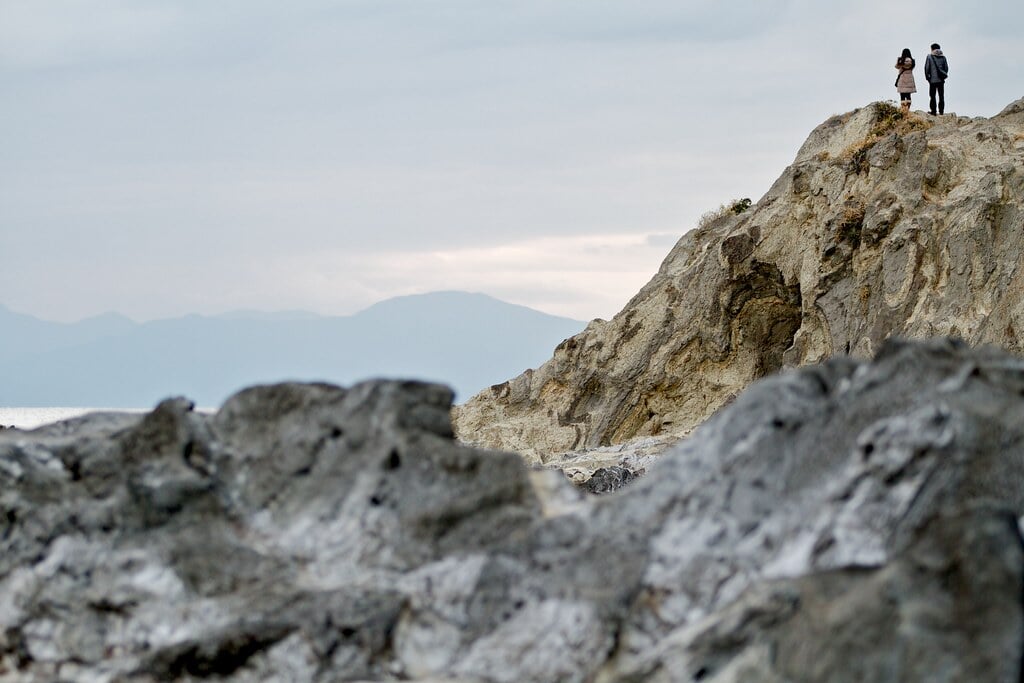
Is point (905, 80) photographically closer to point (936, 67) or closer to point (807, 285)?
point (936, 67)

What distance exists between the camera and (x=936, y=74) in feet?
140

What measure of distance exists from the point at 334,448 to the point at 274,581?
43.6 inches

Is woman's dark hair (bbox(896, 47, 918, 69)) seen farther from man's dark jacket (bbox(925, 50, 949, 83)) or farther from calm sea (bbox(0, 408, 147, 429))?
calm sea (bbox(0, 408, 147, 429))

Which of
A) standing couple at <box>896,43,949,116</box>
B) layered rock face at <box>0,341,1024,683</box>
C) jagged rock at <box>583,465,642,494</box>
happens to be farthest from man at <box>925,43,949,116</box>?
layered rock face at <box>0,341,1024,683</box>

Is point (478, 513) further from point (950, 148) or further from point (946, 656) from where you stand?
point (950, 148)

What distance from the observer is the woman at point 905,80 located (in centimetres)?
4316

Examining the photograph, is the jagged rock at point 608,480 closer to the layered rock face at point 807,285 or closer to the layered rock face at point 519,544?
the layered rock face at point 807,285

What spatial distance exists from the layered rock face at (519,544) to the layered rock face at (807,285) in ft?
81.6

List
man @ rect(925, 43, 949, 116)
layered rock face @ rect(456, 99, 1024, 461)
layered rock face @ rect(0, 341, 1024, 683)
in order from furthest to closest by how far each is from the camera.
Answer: man @ rect(925, 43, 949, 116), layered rock face @ rect(456, 99, 1024, 461), layered rock face @ rect(0, 341, 1024, 683)

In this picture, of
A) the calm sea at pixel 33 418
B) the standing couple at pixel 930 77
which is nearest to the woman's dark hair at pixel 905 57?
the standing couple at pixel 930 77

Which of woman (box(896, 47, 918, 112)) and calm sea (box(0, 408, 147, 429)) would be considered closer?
calm sea (box(0, 408, 147, 429))

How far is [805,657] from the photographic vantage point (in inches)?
285

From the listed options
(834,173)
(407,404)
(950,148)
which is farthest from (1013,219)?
(407,404)

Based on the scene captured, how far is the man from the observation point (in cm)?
4216
